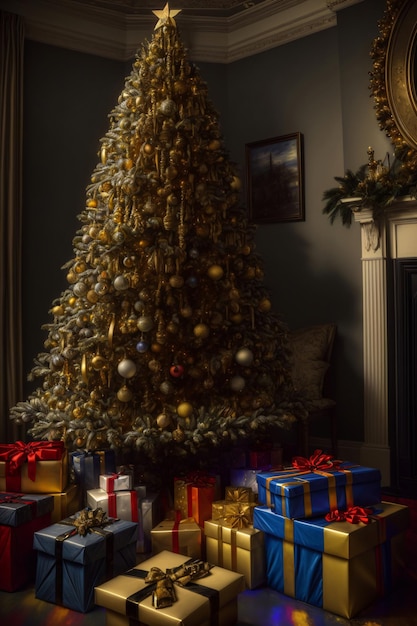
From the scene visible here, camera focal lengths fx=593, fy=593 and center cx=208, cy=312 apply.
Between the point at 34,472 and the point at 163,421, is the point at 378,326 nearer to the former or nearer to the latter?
the point at 163,421

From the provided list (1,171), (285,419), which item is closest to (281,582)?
(285,419)

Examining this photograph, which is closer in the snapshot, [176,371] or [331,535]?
[331,535]

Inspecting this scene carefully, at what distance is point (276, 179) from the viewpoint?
5.35 m

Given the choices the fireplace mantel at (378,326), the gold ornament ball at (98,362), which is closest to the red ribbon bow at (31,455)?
the gold ornament ball at (98,362)

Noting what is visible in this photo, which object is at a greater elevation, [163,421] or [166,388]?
[166,388]

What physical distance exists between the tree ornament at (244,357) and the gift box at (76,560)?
3.68 feet

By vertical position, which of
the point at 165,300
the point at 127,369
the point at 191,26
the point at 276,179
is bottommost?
the point at 127,369

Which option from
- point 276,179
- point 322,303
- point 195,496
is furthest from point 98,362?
point 276,179

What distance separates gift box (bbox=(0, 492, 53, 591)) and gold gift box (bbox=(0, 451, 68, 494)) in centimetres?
Result: 10

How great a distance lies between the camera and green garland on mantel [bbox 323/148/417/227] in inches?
167

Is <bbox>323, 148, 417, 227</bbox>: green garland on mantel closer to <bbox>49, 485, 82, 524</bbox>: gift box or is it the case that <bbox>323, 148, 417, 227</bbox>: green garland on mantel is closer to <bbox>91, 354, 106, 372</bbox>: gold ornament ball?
<bbox>91, 354, 106, 372</bbox>: gold ornament ball

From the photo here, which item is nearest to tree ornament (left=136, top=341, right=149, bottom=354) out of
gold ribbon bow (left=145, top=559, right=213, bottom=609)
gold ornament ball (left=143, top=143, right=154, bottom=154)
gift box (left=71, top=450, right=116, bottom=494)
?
gift box (left=71, top=450, right=116, bottom=494)

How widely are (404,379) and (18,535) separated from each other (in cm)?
291

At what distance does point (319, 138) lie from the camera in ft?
16.7
